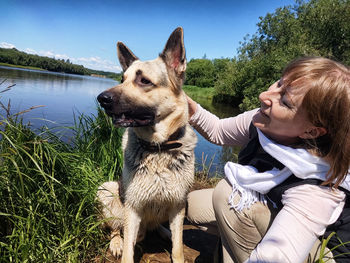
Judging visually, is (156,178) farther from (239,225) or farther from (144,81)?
(144,81)

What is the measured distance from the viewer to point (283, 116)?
1.69 meters

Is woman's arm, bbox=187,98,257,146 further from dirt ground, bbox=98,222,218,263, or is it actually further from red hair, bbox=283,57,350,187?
dirt ground, bbox=98,222,218,263

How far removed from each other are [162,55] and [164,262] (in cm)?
257

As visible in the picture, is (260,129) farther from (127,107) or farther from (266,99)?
(127,107)

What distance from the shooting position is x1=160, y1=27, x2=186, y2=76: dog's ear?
7.73ft

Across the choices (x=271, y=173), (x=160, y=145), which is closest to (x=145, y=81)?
(x=160, y=145)

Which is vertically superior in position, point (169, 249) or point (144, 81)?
point (144, 81)

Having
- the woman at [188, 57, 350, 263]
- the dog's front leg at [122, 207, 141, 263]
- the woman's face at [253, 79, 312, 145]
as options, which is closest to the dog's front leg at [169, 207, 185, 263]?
the dog's front leg at [122, 207, 141, 263]

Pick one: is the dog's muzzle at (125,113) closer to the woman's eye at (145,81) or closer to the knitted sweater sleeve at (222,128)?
the woman's eye at (145,81)

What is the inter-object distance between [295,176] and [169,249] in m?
1.89

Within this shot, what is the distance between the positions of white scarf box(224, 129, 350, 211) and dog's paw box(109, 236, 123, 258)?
147 cm

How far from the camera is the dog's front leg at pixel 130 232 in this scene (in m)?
2.18

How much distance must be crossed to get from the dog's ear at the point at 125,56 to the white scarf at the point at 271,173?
6.48ft

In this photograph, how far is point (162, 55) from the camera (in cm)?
260
